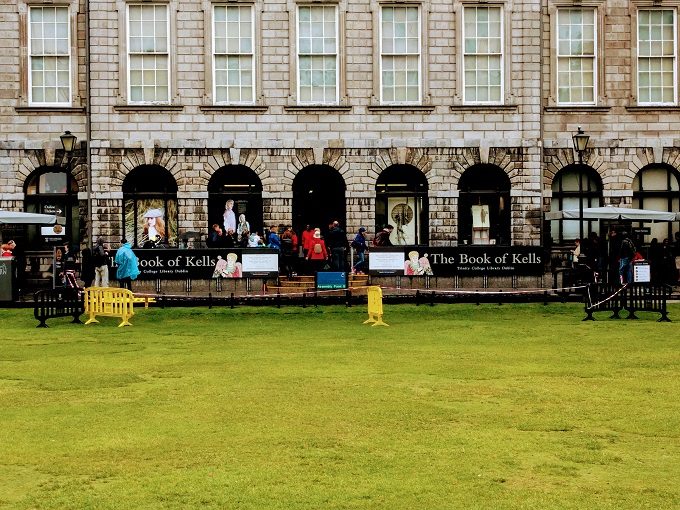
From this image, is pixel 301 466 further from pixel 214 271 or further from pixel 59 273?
pixel 59 273

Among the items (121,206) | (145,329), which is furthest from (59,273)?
(145,329)

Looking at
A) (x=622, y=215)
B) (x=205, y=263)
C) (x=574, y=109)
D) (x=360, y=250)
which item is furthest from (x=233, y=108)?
(x=622, y=215)

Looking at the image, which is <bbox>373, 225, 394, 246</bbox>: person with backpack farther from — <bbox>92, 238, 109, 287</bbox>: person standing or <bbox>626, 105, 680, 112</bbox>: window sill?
<bbox>626, 105, 680, 112</bbox>: window sill

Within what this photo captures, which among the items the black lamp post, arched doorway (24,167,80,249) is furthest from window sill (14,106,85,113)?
the black lamp post

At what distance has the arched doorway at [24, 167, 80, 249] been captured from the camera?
41500 millimetres

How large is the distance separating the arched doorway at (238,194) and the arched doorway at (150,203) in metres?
1.33

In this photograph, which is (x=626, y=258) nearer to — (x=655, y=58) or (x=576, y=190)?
(x=576, y=190)

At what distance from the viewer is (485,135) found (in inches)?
1649

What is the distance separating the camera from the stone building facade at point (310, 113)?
41.1 m

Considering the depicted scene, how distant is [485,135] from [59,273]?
14.0 metres

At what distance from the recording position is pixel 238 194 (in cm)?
4150

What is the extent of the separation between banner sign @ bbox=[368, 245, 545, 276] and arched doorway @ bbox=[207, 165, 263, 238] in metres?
5.73

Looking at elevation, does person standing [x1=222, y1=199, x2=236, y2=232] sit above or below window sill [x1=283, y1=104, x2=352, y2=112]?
below

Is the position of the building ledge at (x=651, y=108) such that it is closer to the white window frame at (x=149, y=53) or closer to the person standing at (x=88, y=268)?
the white window frame at (x=149, y=53)
